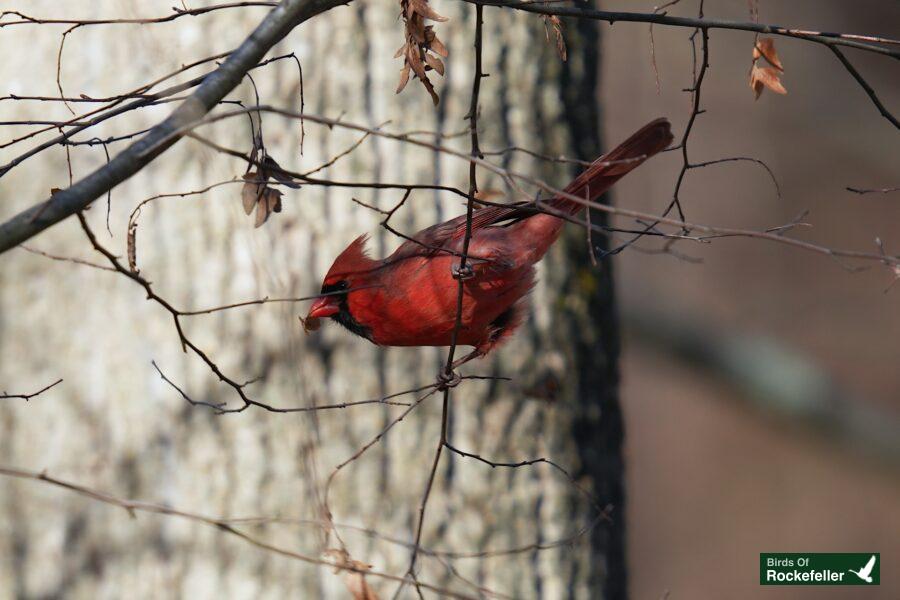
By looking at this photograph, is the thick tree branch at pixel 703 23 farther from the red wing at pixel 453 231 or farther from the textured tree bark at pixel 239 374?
the textured tree bark at pixel 239 374

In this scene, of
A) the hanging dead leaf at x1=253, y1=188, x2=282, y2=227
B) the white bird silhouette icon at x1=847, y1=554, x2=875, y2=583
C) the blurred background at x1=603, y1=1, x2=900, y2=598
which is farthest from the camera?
the blurred background at x1=603, y1=1, x2=900, y2=598

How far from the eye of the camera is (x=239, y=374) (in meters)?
3.05

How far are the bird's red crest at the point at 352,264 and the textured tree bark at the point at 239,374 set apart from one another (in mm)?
407

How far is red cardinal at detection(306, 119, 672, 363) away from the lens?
7.93 ft

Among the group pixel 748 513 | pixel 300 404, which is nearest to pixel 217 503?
pixel 300 404

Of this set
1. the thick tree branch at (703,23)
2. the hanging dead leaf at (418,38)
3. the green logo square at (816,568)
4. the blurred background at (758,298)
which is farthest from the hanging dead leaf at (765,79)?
the blurred background at (758,298)

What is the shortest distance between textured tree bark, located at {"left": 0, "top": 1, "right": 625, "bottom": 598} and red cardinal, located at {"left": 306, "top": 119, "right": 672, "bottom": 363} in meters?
0.43

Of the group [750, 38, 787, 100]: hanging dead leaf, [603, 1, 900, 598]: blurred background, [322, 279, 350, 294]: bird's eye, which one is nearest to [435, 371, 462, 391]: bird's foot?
[322, 279, 350, 294]: bird's eye

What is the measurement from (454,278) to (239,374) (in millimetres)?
966

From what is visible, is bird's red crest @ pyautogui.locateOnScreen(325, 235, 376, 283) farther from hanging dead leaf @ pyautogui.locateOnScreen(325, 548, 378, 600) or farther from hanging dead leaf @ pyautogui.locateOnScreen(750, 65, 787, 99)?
hanging dead leaf @ pyautogui.locateOnScreen(750, 65, 787, 99)

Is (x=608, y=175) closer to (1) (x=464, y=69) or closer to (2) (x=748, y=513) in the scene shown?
(1) (x=464, y=69)

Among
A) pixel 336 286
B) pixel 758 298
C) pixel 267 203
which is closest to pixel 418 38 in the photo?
pixel 267 203

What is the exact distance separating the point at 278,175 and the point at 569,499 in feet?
6.20

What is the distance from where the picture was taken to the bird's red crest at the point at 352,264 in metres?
2.50
